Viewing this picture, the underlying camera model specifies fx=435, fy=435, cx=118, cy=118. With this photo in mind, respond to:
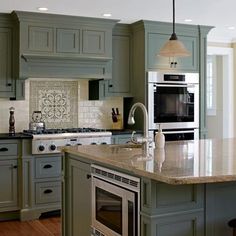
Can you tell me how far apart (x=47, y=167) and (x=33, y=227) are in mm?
700

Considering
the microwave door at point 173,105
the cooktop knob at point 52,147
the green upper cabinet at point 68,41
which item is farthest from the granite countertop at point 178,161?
the green upper cabinet at point 68,41

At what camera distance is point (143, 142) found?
3240 mm

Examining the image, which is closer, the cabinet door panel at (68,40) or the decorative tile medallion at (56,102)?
the cabinet door panel at (68,40)

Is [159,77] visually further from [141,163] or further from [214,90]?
[141,163]

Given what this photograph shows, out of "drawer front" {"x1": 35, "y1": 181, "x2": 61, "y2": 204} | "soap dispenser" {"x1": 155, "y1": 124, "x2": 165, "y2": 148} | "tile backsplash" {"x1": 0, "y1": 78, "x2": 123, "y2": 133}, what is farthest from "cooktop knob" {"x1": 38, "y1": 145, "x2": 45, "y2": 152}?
"soap dispenser" {"x1": 155, "y1": 124, "x2": 165, "y2": 148}

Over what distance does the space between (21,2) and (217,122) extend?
4.43m

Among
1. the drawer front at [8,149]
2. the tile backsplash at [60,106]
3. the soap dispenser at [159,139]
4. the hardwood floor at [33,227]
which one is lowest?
the hardwood floor at [33,227]

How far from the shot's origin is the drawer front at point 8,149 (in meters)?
4.86

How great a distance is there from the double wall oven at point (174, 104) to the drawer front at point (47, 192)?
1.47 m

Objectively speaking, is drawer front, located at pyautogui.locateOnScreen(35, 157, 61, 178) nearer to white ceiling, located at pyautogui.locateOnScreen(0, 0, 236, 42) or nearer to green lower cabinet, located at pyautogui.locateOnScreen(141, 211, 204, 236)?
white ceiling, located at pyautogui.locateOnScreen(0, 0, 236, 42)

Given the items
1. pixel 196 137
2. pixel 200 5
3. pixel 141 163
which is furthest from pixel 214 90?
pixel 141 163

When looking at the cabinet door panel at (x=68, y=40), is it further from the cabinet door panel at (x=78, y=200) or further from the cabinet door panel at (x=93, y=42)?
the cabinet door panel at (x=78, y=200)

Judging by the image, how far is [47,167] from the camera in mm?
5023

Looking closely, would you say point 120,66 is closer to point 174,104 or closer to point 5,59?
point 174,104
